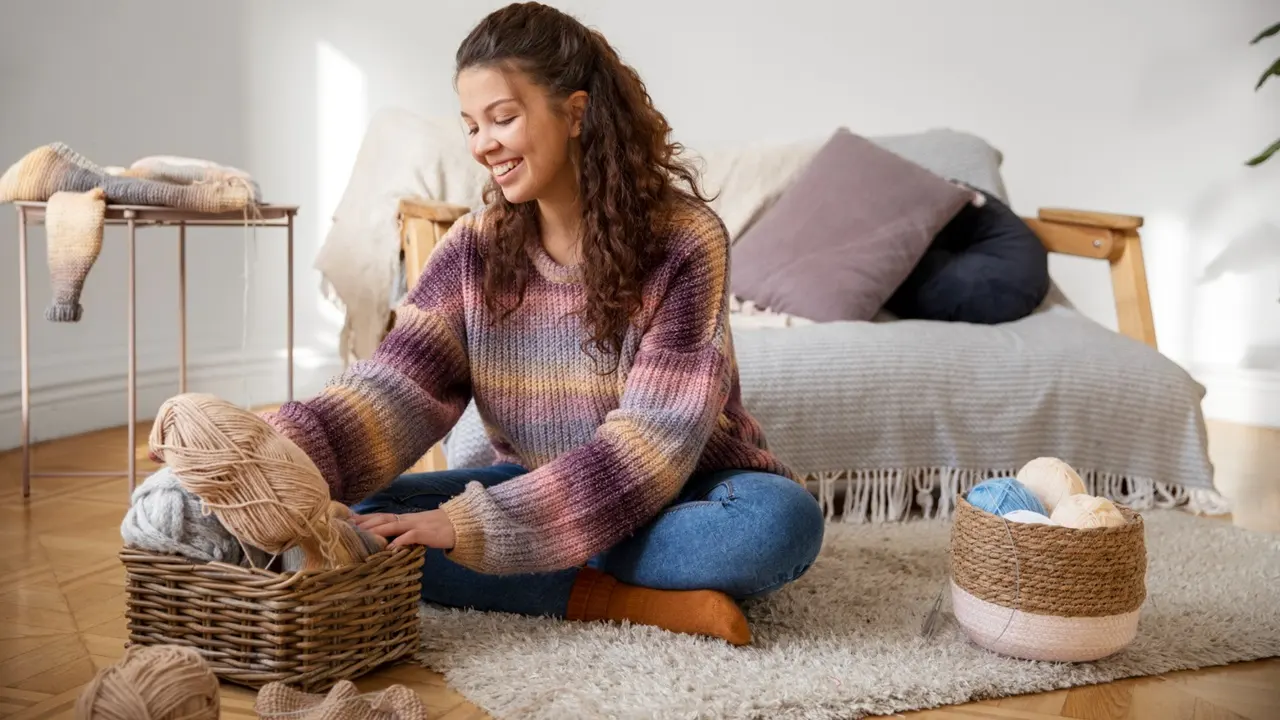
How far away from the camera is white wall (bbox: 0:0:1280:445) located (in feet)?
10.7

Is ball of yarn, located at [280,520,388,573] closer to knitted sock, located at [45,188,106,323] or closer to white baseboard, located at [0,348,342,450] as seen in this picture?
knitted sock, located at [45,188,106,323]

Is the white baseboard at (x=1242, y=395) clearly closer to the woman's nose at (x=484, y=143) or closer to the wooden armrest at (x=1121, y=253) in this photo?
the wooden armrest at (x=1121, y=253)

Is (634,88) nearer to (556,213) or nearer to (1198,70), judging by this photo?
(556,213)

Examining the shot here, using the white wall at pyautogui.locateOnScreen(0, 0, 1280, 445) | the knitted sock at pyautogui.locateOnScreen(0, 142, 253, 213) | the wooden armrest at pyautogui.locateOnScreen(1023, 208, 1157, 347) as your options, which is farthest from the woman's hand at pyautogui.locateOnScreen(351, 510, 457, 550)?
the white wall at pyautogui.locateOnScreen(0, 0, 1280, 445)

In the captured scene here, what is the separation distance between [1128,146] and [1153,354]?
47.6 inches

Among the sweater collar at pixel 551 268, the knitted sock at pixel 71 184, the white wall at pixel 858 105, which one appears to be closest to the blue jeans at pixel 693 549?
the sweater collar at pixel 551 268

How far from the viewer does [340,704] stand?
1.22 meters

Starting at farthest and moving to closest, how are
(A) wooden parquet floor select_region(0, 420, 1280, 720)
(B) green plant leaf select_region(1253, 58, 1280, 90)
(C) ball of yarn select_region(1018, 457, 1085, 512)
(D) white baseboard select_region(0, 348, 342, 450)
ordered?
1. (B) green plant leaf select_region(1253, 58, 1280, 90)
2. (D) white baseboard select_region(0, 348, 342, 450)
3. (C) ball of yarn select_region(1018, 457, 1085, 512)
4. (A) wooden parquet floor select_region(0, 420, 1280, 720)

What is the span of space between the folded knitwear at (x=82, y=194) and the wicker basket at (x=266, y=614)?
93 cm

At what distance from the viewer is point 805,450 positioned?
2213 mm

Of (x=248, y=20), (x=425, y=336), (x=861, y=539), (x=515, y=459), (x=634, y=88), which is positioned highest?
(x=248, y=20)

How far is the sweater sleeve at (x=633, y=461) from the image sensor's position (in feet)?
4.71

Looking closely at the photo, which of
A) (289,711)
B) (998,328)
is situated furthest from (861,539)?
(289,711)

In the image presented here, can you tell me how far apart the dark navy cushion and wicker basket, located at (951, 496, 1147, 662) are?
1.04 metres
